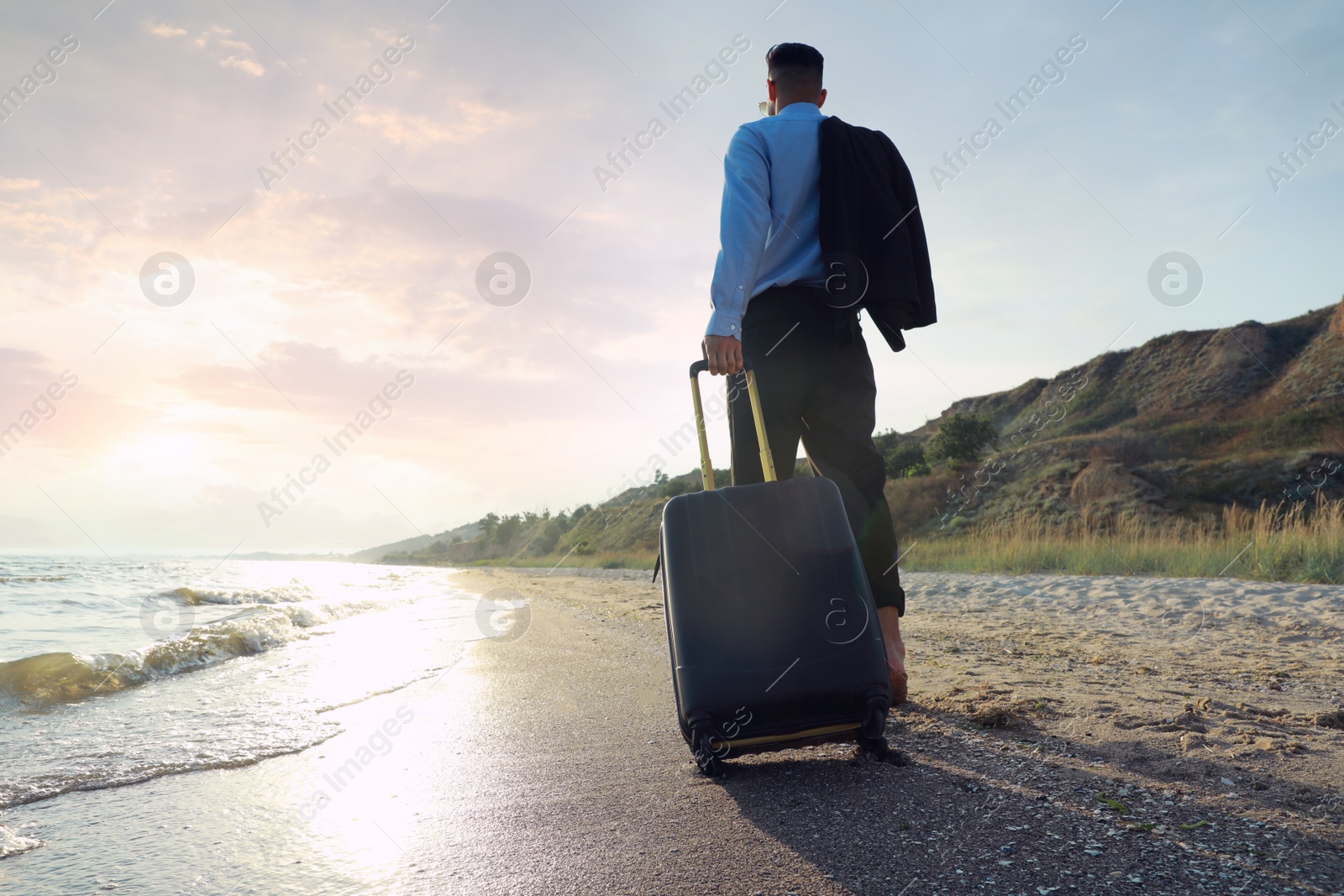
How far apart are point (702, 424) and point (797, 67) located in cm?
166

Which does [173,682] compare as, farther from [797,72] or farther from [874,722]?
[797,72]

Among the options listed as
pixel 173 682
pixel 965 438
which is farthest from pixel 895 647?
pixel 965 438

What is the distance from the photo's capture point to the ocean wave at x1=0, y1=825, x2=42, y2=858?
5.61 feet

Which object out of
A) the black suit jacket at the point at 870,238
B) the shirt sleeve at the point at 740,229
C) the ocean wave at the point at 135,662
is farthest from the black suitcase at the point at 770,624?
the ocean wave at the point at 135,662

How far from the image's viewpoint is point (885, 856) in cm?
150

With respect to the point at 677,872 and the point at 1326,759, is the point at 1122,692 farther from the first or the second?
the point at 677,872

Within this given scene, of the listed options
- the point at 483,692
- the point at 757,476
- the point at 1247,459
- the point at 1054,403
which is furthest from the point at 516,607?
the point at 1054,403

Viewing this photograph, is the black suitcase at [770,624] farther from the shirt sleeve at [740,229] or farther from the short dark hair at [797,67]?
the short dark hair at [797,67]

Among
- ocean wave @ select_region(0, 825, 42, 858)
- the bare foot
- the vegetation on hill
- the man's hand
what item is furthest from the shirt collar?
the vegetation on hill

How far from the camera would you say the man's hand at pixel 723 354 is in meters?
2.39

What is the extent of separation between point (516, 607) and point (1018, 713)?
686cm

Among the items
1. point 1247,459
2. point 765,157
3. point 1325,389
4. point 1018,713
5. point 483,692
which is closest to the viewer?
point 1018,713

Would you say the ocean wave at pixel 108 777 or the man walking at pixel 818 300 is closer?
the ocean wave at pixel 108 777

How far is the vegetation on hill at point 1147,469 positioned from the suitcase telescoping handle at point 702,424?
7853 millimetres
